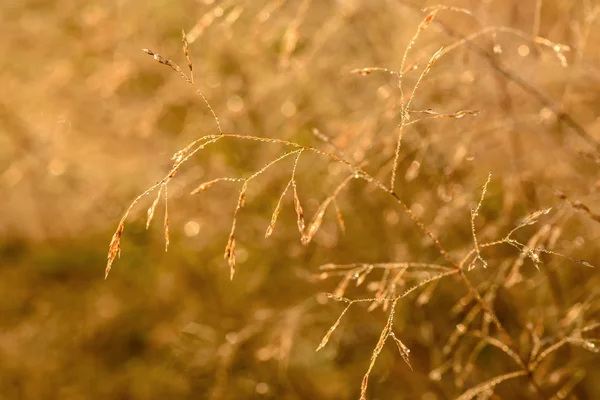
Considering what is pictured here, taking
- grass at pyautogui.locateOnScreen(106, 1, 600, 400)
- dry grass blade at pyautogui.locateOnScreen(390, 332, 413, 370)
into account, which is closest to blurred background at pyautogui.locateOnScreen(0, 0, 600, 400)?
grass at pyautogui.locateOnScreen(106, 1, 600, 400)

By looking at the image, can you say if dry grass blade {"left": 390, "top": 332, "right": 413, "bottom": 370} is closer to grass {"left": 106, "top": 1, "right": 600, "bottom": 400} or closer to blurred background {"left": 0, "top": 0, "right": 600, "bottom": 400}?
grass {"left": 106, "top": 1, "right": 600, "bottom": 400}

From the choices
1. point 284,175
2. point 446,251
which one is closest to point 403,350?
point 446,251

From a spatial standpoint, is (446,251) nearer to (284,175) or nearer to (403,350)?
(403,350)

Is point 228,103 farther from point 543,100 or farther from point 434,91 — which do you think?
point 543,100

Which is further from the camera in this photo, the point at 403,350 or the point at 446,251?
Answer: the point at 446,251

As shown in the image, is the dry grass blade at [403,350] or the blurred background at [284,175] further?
the blurred background at [284,175]

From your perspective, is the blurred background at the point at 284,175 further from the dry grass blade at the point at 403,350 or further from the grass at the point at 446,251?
the dry grass blade at the point at 403,350

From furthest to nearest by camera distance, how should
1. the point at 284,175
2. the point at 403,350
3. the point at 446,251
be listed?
the point at 284,175 < the point at 446,251 < the point at 403,350

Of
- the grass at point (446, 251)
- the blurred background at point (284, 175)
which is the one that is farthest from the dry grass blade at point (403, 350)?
the blurred background at point (284, 175)
